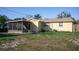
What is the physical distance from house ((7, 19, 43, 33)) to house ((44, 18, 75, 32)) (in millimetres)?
131

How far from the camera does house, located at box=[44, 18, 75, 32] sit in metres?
6.72

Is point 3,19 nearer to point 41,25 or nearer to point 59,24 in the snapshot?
point 41,25

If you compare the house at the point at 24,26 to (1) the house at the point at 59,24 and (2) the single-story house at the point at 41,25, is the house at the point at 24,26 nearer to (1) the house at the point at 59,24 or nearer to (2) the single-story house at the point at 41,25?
(2) the single-story house at the point at 41,25

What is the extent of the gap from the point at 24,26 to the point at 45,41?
1.47ft

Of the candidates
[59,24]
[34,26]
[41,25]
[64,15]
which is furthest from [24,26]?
[64,15]

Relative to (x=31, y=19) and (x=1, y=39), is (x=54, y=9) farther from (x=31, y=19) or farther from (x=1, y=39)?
(x=1, y=39)

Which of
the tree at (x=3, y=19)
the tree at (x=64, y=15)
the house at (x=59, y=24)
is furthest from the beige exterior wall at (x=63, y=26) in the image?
the tree at (x=3, y=19)

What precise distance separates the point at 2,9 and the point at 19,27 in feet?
1.42

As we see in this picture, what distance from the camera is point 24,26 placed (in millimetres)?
6738

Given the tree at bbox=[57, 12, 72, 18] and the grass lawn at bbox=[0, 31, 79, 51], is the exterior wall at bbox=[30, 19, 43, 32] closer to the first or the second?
the grass lawn at bbox=[0, 31, 79, 51]

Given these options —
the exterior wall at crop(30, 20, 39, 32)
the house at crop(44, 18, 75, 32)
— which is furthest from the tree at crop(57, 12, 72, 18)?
the exterior wall at crop(30, 20, 39, 32)

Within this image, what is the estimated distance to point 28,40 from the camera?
6723 millimetres

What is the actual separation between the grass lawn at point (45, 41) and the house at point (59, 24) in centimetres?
8
